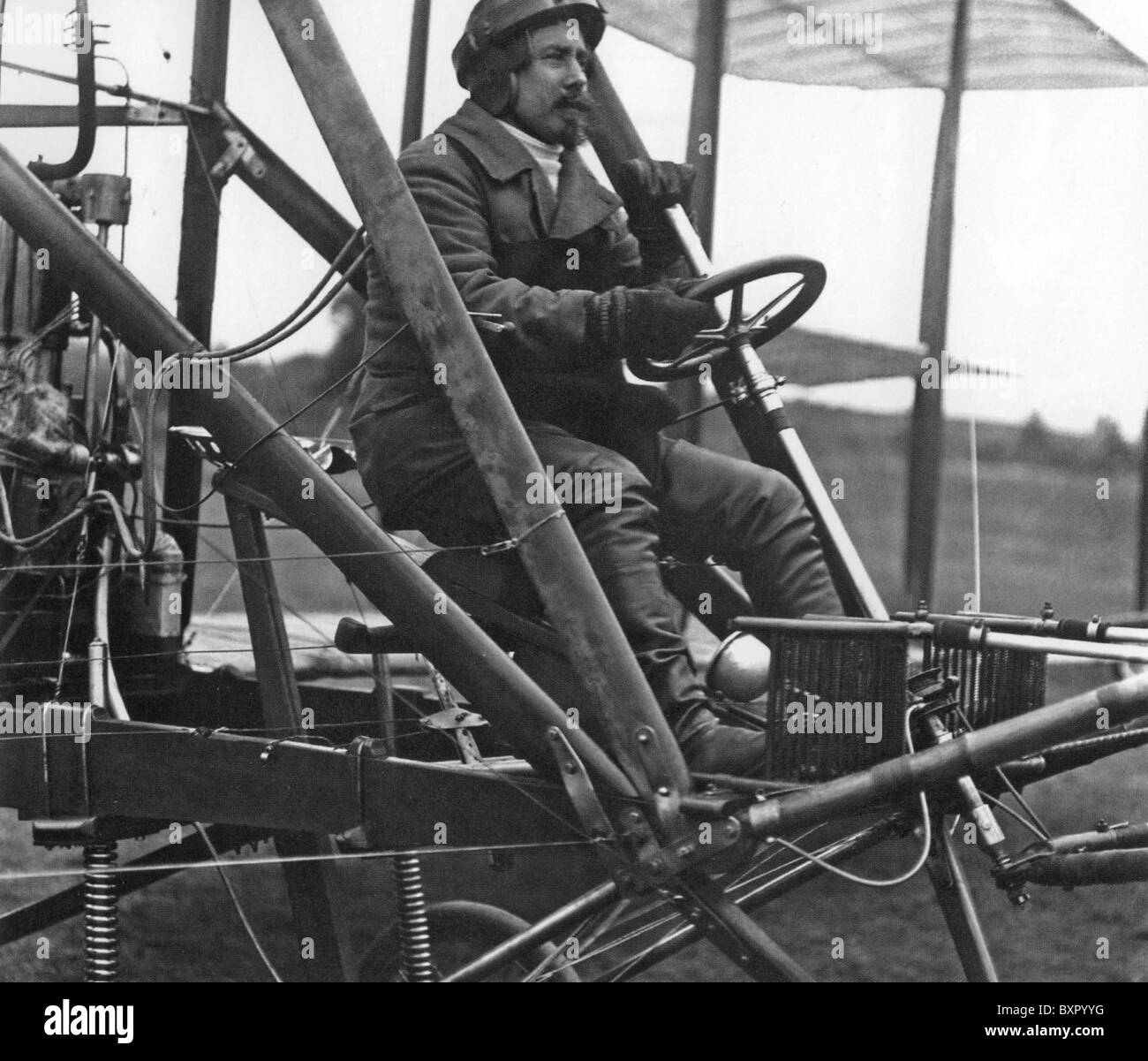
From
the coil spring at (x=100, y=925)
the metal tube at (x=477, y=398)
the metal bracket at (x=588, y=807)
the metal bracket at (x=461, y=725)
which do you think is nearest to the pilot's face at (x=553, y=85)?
the metal tube at (x=477, y=398)

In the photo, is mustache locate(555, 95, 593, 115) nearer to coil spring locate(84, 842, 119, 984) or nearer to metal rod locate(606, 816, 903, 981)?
metal rod locate(606, 816, 903, 981)

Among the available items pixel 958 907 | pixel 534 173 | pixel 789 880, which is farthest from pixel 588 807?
pixel 534 173

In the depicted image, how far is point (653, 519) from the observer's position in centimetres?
332

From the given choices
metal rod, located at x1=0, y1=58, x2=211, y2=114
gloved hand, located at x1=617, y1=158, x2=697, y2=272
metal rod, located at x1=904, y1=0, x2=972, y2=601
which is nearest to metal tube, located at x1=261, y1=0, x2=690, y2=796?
gloved hand, located at x1=617, y1=158, x2=697, y2=272

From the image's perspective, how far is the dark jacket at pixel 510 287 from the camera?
3.18 m

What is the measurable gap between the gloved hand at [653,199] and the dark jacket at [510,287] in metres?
0.12

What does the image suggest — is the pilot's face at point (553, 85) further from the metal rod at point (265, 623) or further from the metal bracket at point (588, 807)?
the metal bracket at point (588, 807)

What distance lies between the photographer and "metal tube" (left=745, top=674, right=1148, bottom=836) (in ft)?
9.05

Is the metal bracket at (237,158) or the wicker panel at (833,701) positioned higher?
the metal bracket at (237,158)

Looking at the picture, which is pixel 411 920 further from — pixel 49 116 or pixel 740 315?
pixel 49 116
